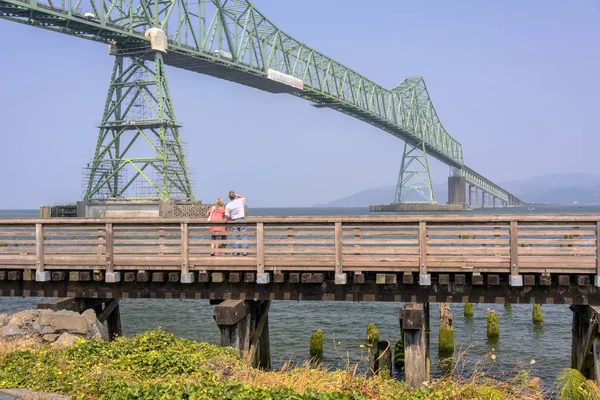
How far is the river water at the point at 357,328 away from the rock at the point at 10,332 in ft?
22.3

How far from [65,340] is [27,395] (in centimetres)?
266

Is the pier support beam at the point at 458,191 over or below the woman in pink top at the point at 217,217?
over

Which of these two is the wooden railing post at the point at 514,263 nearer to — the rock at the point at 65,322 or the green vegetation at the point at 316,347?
the green vegetation at the point at 316,347

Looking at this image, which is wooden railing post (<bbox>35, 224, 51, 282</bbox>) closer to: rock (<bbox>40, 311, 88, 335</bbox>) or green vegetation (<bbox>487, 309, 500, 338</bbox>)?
rock (<bbox>40, 311, 88, 335</bbox>)

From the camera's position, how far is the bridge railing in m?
11.9

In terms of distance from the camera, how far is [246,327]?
12.6 meters

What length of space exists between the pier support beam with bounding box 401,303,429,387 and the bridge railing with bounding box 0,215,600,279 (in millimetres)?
842

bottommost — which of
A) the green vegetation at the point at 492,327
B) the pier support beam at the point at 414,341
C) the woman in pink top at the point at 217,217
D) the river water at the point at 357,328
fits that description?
the river water at the point at 357,328

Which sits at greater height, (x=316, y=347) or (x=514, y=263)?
(x=514, y=263)

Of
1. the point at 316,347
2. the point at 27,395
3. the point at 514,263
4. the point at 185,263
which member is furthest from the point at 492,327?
the point at 27,395

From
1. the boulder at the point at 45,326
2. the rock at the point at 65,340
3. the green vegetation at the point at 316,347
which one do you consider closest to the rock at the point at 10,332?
the boulder at the point at 45,326

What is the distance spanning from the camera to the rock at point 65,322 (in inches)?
416

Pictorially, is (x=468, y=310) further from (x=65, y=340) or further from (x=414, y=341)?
(x=65, y=340)

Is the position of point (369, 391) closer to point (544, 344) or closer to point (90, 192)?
point (544, 344)
